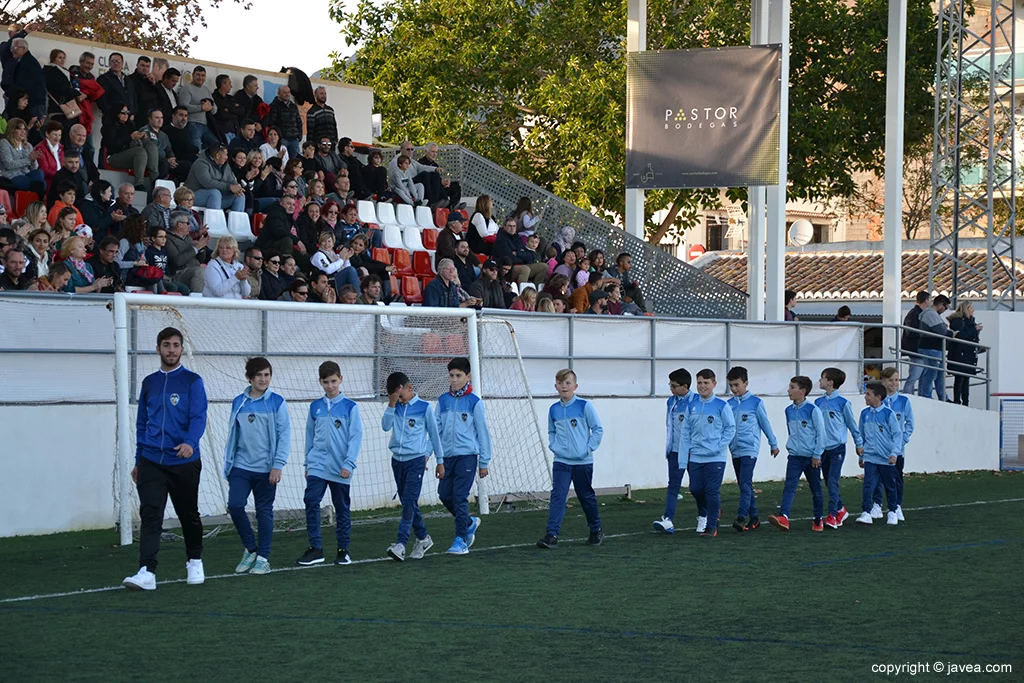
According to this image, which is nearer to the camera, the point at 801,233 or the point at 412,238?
the point at 412,238

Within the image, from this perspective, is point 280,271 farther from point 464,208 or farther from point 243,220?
point 464,208

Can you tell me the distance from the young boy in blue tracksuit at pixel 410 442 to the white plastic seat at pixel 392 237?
26.7 ft

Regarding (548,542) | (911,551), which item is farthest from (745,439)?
(548,542)

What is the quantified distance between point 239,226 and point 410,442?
6.88 m

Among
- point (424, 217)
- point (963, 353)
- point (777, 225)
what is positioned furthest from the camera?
point (963, 353)

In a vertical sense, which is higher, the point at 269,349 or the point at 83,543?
the point at 269,349

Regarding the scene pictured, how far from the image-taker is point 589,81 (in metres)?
31.3

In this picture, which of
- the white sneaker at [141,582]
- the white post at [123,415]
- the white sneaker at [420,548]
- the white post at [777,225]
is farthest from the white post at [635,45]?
the white sneaker at [141,582]

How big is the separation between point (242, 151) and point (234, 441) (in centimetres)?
830

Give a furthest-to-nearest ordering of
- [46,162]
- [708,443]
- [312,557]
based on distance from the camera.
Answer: [46,162] → [708,443] → [312,557]

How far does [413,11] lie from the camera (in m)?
33.8

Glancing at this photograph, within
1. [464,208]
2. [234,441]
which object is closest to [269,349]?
[234,441]

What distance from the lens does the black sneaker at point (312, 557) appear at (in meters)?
10.9

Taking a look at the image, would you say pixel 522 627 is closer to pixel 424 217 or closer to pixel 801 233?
pixel 424 217
